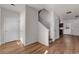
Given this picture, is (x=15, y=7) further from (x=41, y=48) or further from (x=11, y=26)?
(x=41, y=48)

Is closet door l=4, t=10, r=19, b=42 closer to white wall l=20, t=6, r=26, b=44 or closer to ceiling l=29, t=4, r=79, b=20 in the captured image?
white wall l=20, t=6, r=26, b=44

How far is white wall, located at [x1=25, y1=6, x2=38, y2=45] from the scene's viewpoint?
1225 millimetres

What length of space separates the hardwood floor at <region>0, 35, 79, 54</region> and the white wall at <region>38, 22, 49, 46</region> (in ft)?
0.26

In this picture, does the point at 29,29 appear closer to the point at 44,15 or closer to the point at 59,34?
the point at 44,15

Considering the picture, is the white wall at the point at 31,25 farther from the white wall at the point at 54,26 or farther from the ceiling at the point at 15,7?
the white wall at the point at 54,26

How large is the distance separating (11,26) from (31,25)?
340 mm

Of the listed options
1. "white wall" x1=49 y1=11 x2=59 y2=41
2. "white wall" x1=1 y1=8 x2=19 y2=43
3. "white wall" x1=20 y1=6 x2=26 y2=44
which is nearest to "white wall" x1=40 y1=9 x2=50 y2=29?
"white wall" x1=49 y1=11 x2=59 y2=41

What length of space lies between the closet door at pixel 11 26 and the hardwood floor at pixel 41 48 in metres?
0.10

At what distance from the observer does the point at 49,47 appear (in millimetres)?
1224

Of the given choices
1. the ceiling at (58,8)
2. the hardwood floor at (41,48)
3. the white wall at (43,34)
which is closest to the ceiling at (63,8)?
the ceiling at (58,8)

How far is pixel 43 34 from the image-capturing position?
4.22 ft

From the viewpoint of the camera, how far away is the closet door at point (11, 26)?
1166mm

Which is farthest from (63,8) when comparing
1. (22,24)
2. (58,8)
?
(22,24)
